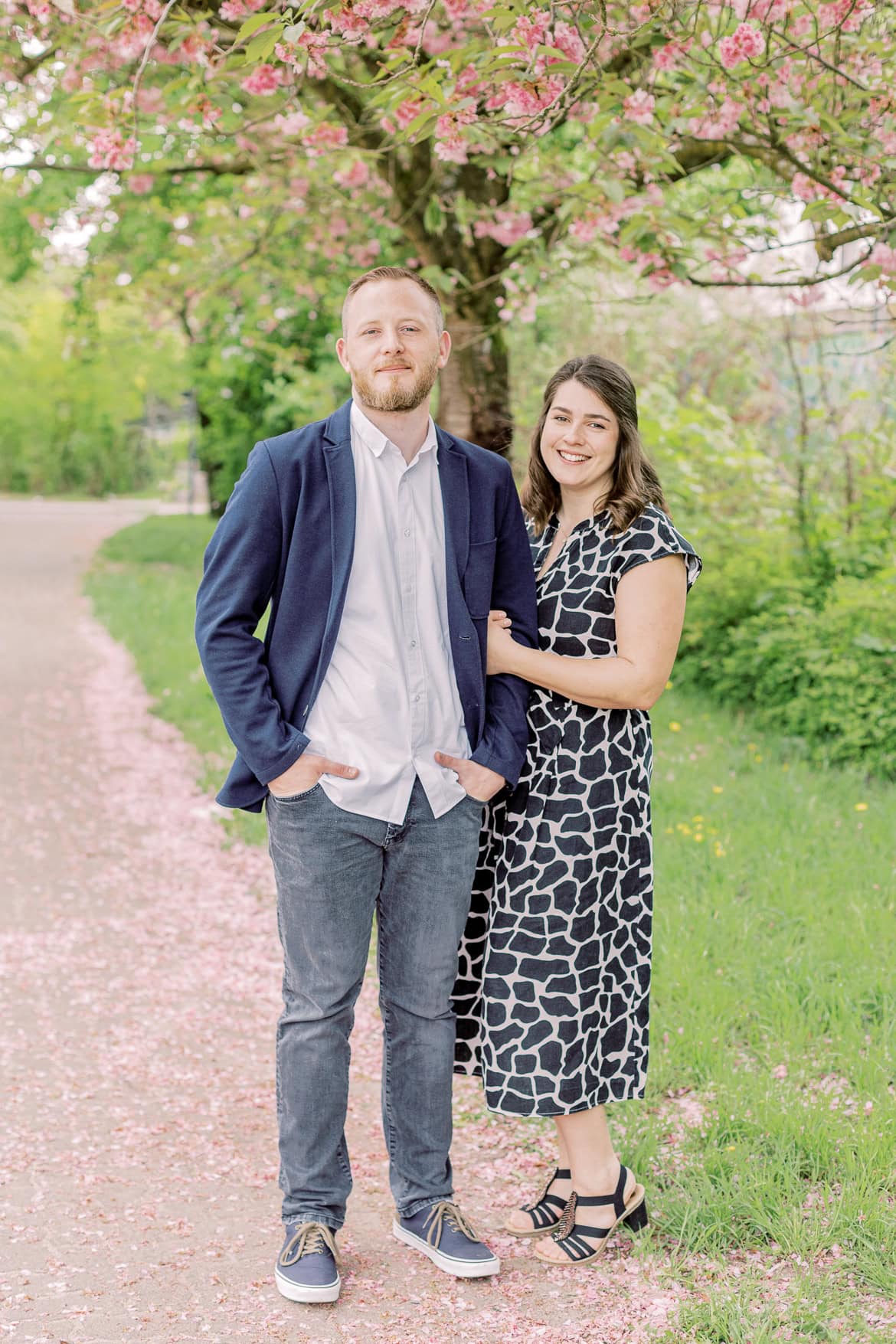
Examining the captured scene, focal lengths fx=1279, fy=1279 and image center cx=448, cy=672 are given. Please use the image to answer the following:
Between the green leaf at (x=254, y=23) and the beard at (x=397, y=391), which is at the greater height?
the green leaf at (x=254, y=23)

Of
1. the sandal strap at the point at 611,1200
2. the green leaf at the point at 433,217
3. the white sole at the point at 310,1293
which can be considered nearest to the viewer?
the white sole at the point at 310,1293

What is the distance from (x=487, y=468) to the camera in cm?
294

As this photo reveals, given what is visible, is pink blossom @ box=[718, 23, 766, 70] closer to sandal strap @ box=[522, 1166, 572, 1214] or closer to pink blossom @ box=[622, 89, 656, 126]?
pink blossom @ box=[622, 89, 656, 126]

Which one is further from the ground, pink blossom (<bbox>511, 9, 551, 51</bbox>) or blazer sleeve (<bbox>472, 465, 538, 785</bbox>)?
pink blossom (<bbox>511, 9, 551, 51</bbox>)

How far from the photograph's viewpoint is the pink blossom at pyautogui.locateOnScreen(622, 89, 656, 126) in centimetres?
385

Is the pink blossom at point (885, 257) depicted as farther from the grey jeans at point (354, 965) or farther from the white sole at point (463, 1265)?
the white sole at point (463, 1265)

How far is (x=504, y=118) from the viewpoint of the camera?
3.47 metres

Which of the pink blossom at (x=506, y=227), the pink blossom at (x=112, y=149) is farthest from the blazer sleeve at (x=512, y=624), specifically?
the pink blossom at (x=506, y=227)

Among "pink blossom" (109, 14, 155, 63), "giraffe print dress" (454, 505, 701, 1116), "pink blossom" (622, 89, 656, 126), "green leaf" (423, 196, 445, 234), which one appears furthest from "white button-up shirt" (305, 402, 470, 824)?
"green leaf" (423, 196, 445, 234)

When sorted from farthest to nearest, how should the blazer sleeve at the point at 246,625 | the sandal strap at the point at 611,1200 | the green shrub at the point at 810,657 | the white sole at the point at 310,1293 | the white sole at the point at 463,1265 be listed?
1. the green shrub at the point at 810,657
2. the sandal strap at the point at 611,1200
3. the white sole at the point at 463,1265
4. the white sole at the point at 310,1293
5. the blazer sleeve at the point at 246,625

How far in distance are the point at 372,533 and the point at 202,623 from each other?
0.42 meters

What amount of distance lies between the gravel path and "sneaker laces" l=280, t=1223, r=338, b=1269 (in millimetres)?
88

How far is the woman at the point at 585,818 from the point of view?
A: 2850 mm

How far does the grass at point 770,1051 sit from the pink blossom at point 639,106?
2.64m
